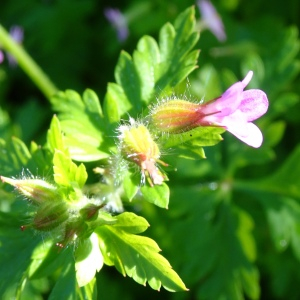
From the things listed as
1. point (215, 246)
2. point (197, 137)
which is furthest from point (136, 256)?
point (215, 246)

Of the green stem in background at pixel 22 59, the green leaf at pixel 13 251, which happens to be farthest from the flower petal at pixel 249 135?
the green stem in background at pixel 22 59

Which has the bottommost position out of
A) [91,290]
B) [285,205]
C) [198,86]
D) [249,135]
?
[285,205]

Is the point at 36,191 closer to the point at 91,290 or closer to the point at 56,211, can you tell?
the point at 56,211

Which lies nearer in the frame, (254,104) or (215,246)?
(254,104)

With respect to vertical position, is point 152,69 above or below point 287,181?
above

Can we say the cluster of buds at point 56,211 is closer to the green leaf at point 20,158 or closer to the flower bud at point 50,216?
the flower bud at point 50,216

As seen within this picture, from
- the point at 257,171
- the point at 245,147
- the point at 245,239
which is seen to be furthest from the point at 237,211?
the point at 257,171

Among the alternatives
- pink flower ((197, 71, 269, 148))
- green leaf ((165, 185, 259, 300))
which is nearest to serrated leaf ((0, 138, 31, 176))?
pink flower ((197, 71, 269, 148))
